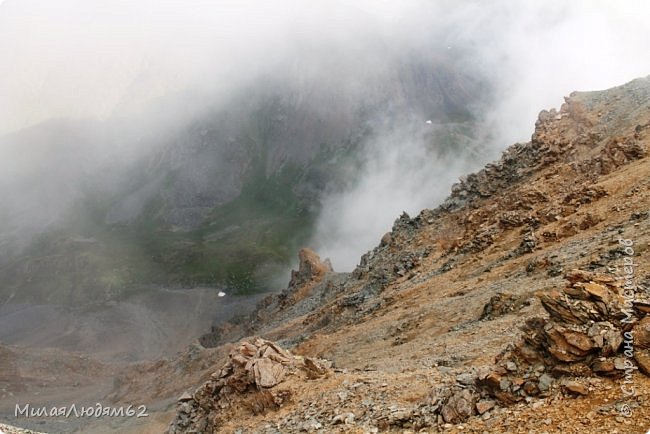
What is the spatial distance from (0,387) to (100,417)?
63343mm

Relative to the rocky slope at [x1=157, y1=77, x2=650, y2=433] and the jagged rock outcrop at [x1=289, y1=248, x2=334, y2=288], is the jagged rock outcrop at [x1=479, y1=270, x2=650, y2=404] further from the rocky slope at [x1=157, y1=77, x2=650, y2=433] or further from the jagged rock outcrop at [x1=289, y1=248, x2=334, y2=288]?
the jagged rock outcrop at [x1=289, y1=248, x2=334, y2=288]

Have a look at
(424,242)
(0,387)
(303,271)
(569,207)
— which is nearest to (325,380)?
(569,207)

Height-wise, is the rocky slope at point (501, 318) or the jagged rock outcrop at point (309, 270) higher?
the jagged rock outcrop at point (309, 270)

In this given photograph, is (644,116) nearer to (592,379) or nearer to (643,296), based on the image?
(643,296)

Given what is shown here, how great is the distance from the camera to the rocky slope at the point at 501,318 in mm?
16781

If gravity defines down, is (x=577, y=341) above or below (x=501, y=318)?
below

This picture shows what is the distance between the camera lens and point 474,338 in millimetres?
31422

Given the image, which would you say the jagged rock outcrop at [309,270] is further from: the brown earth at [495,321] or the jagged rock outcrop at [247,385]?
the jagged rock outcrop at [247,385]

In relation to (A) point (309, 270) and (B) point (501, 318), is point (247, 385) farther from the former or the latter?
(A) point (309, 270)

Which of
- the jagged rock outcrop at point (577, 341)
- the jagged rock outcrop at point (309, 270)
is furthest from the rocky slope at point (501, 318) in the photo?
the jagged rock outcrop at point (309, 270)

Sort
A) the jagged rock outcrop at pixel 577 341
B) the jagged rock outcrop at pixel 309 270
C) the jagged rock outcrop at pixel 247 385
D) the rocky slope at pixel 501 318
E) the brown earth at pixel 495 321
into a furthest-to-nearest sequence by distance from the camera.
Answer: the jagged rock outcrop at pixel 309 270, the jagged rock outcrop at pixel 247 385, the brown earth at pixel 495 321, the rocky slope at pixel 501 318, the jagged rock outcrop at pixel 577 341

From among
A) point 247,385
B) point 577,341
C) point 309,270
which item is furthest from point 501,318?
point 309,270

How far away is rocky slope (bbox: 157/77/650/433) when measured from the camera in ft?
55.1

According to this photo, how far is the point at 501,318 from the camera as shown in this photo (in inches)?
1304
